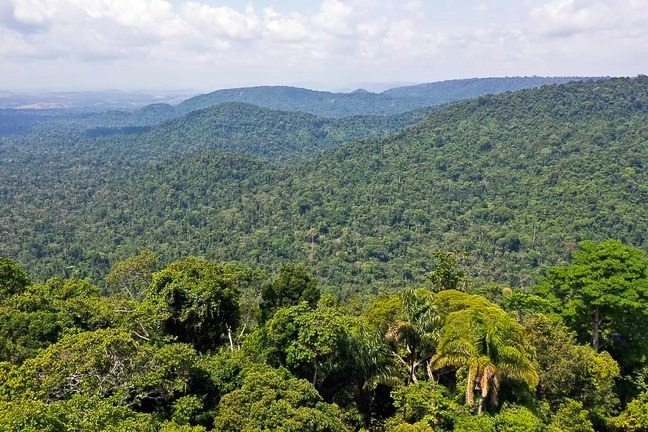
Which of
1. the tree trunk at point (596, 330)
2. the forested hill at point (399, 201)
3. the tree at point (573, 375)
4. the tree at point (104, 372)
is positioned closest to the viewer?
the tree at point (104, 372)

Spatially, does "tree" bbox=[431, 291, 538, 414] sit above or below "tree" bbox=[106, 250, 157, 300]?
above

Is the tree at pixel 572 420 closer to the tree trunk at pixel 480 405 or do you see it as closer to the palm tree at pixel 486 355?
the palm tree at pixel 486 355

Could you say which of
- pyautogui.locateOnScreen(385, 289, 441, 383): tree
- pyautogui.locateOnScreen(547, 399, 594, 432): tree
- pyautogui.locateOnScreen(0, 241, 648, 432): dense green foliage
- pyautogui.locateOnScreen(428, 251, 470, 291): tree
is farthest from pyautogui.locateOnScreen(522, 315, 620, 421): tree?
pyautogui.locateOnScreen(428, 251, 470, 291): tree

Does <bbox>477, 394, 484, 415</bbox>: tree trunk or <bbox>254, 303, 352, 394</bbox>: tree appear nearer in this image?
<bbox>477, 394, 484, 415</bbox>: tree trunk

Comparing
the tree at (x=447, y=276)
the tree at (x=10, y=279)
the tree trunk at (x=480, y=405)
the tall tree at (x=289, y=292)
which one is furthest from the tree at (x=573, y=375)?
the tree at (x=10, y=279)

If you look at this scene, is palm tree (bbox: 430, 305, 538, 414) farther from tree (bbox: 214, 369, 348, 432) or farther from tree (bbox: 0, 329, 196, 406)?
tree (bbox: 0, 329, 196, 406)

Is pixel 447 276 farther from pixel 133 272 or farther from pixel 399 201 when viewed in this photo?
pixel 399 201

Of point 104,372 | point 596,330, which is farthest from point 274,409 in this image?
point 596,330

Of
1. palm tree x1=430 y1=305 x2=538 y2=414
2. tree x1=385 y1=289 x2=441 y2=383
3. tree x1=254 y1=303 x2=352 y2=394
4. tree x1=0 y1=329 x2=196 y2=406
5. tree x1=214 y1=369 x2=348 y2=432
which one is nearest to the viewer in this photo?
tree x1=214 y1=369 x2=348 y2=432
